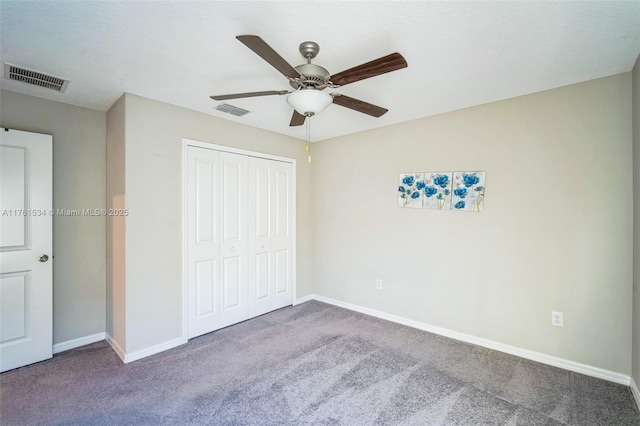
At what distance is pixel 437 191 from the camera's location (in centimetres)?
322

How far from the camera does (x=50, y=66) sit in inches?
85.4

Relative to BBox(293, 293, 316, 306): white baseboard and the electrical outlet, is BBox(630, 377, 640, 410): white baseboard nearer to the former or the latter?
the electrical outlet

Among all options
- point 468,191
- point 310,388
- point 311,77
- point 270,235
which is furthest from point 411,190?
point 310,388

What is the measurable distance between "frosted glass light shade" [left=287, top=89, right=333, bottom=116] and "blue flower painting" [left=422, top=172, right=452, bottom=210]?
188 centimetres

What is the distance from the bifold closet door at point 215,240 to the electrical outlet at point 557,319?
3.24m

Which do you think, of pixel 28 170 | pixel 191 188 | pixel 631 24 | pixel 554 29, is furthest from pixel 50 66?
pixel 631 24

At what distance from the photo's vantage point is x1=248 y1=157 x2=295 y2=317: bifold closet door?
3.74 meters

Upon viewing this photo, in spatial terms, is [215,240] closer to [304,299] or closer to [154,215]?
[154,215]

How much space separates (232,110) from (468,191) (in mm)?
2683

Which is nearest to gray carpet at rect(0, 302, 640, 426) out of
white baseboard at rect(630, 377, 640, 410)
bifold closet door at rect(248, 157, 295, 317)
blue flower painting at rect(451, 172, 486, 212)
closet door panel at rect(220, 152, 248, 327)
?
white baseboard at rect(630, 377, 640, 410)

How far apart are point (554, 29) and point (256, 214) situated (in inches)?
129

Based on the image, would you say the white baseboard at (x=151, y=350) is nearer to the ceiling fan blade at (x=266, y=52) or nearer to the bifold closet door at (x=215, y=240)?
the bifold closet door at (x=215, y=240)

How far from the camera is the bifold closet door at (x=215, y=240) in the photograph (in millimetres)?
3121

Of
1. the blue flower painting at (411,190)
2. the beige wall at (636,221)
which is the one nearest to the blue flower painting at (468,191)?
the blue flower painting at (411,190)
